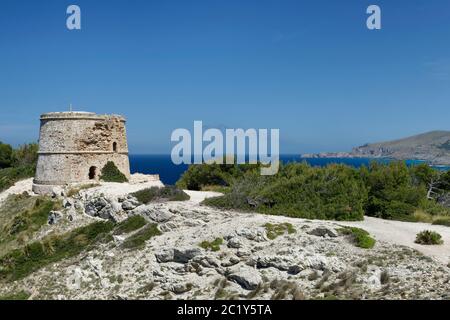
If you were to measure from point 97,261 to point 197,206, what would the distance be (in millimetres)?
4649

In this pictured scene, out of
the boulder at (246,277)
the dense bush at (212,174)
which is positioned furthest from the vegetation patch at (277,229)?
the dense bush at (212,174)

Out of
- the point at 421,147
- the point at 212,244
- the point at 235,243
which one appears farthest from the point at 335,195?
the point at 421,147

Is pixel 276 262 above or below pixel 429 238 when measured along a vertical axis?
below

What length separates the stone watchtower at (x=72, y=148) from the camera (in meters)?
25.9

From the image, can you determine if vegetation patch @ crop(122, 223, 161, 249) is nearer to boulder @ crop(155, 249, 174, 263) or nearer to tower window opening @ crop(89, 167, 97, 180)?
boulder @ crop(155, 249, 174, 263)

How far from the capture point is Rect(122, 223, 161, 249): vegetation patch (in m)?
16.5

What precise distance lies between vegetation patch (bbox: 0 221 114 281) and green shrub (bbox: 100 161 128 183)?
7538mm

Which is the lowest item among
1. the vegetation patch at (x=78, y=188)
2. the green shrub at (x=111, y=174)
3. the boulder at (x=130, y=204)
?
the boulder at (x=130, y=204)

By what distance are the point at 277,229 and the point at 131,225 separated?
6440mm

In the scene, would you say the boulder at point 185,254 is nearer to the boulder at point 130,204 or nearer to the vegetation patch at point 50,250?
the vegetation patch at point 50,250

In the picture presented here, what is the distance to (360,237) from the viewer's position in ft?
46.3

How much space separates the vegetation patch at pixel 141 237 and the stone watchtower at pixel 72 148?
31.5 ft

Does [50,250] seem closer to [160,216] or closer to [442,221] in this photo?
[160,216]

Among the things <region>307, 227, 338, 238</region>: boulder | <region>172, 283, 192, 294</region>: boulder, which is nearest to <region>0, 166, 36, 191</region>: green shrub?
<region>172, 283, 192, 294</region>: boulder
